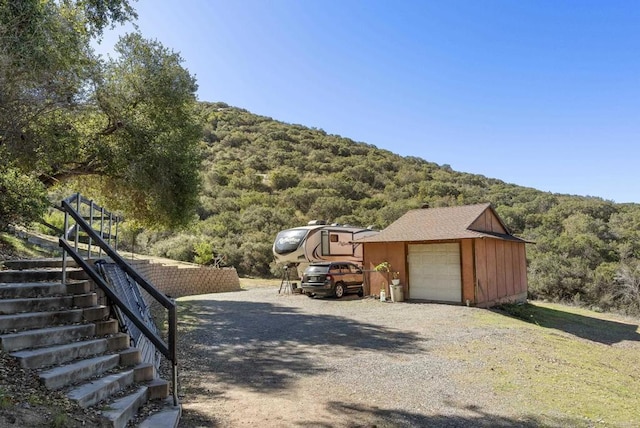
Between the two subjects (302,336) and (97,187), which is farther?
(97,187)

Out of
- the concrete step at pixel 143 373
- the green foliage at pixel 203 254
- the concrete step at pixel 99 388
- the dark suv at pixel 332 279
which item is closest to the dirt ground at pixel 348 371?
the concrete step at pixel 143 373

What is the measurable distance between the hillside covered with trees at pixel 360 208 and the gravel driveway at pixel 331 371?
7.64 meters

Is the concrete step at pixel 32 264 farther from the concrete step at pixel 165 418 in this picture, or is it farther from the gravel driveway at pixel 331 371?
the concrete step at pixel 165 418

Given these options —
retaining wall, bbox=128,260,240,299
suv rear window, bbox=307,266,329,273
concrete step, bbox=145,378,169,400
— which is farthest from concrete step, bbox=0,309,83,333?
suv rear window, bbox=307,266,329,273

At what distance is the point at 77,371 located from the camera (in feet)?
12.6

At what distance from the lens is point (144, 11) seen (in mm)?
12062

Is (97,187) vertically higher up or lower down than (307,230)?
higher up

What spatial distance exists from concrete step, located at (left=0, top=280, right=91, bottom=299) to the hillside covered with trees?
10.6 meters

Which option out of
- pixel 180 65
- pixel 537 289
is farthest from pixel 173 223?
pixel 537 289

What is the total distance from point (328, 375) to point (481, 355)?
3.59 meters

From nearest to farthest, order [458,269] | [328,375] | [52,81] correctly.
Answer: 1. [328,375]
2. [52,81]
3. [458,269]

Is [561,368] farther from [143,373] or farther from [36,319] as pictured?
[36,319]

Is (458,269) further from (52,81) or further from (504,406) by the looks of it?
(52,81)

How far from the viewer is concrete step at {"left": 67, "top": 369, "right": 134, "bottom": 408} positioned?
136 inches
